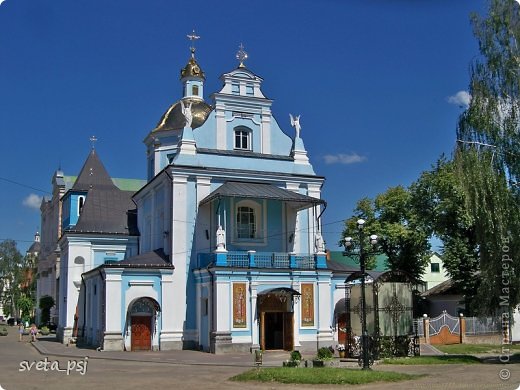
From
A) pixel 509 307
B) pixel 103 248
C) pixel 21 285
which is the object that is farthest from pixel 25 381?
pixel 21 285

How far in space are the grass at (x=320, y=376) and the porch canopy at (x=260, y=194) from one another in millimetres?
14304

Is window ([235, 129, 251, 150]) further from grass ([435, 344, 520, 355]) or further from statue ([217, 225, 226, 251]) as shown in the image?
grass ([435, 344, 520, 355])

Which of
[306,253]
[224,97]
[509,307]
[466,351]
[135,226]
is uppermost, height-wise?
[224,97]

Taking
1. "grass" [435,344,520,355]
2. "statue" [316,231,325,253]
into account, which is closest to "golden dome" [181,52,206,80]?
"statue" [316,231,325,253]

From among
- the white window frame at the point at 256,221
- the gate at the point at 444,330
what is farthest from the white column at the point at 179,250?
the gate at the point at 444,330

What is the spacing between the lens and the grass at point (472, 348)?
30916 millimetres

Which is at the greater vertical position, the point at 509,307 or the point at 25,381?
the point at 509,307

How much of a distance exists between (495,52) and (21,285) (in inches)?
3424

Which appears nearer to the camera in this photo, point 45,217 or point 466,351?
point 466,351

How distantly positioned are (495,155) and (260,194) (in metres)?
12.7

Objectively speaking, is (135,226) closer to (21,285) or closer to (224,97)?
(224,97)

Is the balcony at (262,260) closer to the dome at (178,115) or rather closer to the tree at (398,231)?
the dome at (178,115)

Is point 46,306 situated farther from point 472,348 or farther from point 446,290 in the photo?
point 472,348

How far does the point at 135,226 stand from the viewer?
159 feet
